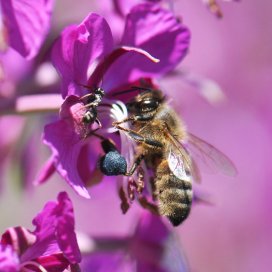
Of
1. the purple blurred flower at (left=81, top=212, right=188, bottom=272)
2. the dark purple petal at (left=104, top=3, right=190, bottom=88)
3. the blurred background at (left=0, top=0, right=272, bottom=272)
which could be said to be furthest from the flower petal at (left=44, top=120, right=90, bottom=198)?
the blurred background at (left=0, top=0, right=272, bottom=272)

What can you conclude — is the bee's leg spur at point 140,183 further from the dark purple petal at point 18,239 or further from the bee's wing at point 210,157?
the dark purple petal at point 18,239

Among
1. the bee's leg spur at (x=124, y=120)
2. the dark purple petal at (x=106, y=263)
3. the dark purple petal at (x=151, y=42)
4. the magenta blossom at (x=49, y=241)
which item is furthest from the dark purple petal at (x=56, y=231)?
the dark purple petal at (x=106, y=263)

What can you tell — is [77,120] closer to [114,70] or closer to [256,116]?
[114,70]

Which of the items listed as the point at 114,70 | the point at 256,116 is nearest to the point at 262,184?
the point at 256,116

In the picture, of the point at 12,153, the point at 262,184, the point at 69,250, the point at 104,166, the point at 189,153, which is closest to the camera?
the point at 69,250

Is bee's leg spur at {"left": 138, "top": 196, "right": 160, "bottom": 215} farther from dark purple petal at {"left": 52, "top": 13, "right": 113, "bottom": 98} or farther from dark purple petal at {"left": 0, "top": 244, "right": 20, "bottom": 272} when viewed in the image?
dark purple petal at {"left": 0, "top": 244, "right": 20, "bottom": 272}

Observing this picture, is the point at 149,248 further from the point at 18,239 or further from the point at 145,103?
the point at 18,239
